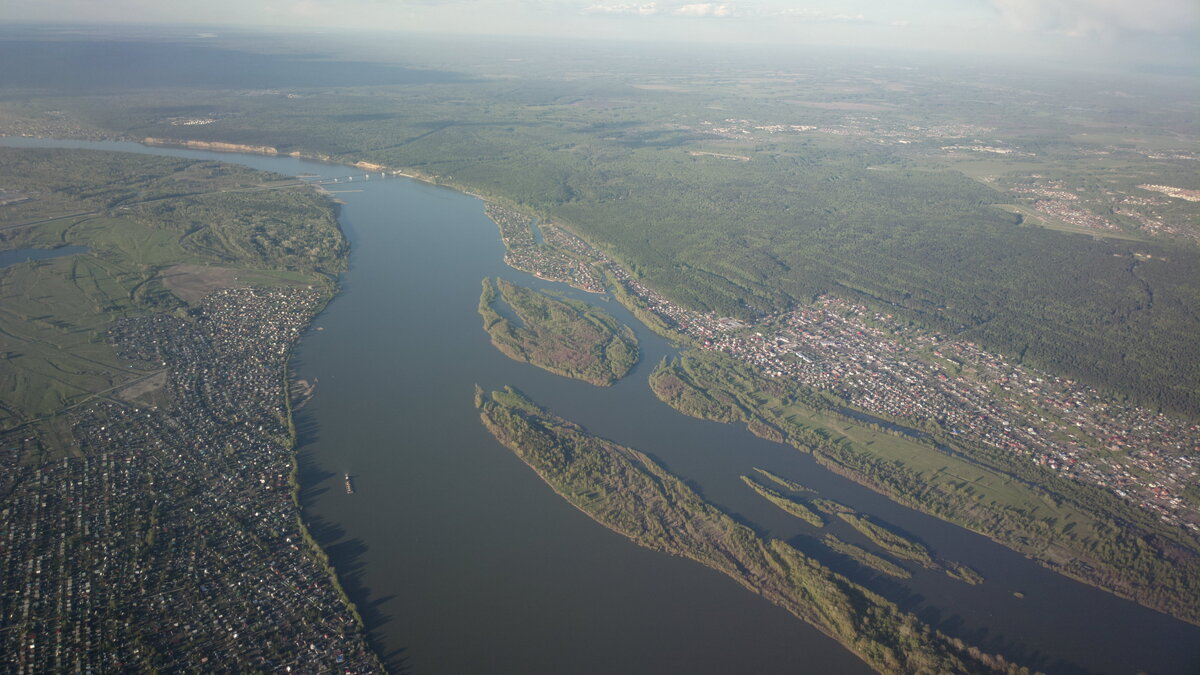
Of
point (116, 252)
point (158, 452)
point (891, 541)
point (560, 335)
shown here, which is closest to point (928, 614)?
point (891, 541)

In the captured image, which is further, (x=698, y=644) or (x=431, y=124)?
(x=431, y=124)

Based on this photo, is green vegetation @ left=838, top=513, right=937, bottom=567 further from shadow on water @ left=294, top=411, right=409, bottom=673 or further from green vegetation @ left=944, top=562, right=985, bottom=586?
shadow on water @ left=294, top=411, right=409, bottom=673

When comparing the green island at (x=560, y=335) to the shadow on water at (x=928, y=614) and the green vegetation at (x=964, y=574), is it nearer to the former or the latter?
the shadow on water at (x=928, y=614)

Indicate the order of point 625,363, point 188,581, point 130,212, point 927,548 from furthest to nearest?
1. point 130,212
2. point 625,363
3. point 927,548
4. point 188,581

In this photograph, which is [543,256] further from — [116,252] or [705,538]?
[705,538]

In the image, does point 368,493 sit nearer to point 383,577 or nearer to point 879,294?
point 383,577

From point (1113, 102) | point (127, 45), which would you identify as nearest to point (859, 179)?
point (1113, 102)

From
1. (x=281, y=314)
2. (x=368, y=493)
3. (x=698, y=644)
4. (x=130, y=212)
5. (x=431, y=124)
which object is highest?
(x=431, y=124)

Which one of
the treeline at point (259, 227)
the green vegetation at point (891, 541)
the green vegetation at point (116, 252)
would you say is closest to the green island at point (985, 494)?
the green vegetation at point (891, 541)
